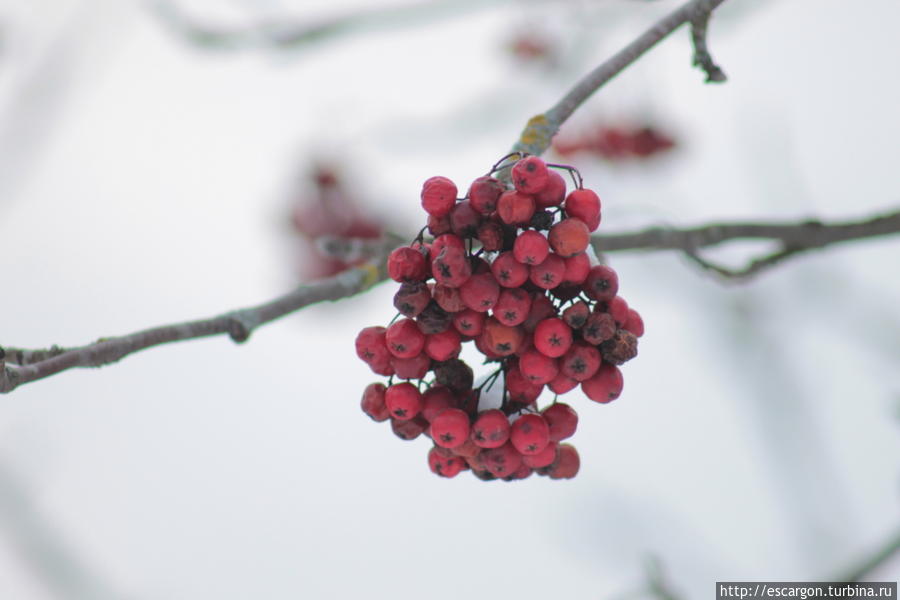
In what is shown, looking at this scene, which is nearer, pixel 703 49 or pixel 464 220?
pixel 464 220

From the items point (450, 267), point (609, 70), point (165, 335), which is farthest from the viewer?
point (609, 70)

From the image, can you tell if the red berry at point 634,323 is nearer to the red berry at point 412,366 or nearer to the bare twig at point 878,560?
the red berry at point 412,366

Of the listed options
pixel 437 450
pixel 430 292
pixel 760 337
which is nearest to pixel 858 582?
pixel 437 450

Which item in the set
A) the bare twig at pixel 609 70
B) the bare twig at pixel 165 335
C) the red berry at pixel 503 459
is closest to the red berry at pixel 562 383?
the red berry at pixel 503 459

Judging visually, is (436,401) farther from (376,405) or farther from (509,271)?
(509,271)

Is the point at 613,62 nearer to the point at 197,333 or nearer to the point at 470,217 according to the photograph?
the point at 470,217

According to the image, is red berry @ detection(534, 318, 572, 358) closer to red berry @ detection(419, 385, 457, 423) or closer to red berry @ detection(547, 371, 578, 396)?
red berry @ detection(547, 371, 578, 396)

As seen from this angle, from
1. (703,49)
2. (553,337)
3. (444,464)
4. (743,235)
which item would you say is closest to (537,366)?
(553,337)
